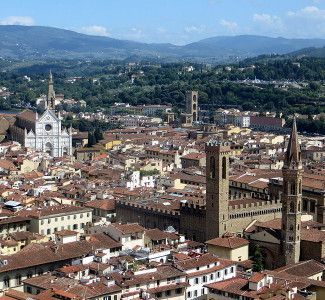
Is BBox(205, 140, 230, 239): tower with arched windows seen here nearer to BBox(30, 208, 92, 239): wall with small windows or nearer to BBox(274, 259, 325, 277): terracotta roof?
BBox(30, 208, 92, 239): wall with small windows

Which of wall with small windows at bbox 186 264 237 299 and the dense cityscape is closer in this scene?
the dense cityscape

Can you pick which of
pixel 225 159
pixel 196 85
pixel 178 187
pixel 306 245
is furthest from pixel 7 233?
pixel 196 85

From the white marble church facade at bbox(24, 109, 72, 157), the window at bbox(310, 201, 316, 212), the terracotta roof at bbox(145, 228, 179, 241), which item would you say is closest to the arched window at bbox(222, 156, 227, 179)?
the terracotta roof at bbox(145, 228, 179, 241)

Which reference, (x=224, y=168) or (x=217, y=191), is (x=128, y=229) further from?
(x=224, y=168)

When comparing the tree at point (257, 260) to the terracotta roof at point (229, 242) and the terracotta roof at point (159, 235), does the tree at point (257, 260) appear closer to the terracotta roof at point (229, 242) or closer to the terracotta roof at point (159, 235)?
the terracotta roof at point (229, 242)

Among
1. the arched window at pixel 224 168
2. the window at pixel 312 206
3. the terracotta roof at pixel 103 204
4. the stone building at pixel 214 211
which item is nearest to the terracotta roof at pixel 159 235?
the stone building at pixel 214 211

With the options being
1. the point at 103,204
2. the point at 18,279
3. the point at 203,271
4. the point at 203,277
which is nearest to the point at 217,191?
the point at 103,204
